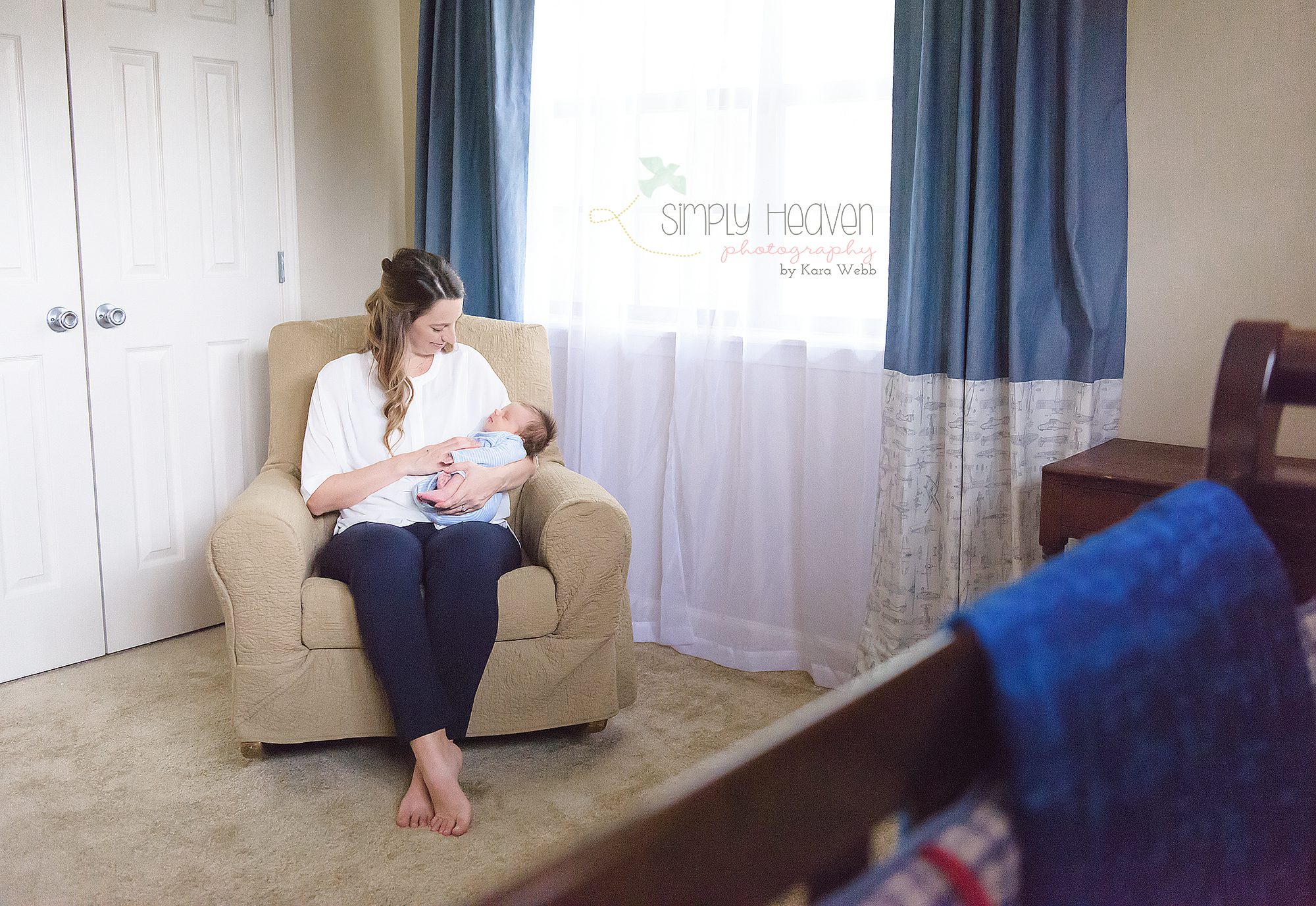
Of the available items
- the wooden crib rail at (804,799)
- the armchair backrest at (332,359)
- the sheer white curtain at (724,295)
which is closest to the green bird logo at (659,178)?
the sheer white curtain at (724,295)

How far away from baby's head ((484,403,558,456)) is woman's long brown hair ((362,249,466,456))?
0.69 ft

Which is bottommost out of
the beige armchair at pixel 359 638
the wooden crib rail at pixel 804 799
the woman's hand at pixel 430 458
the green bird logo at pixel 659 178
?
the beige armchair at pixel 359 638

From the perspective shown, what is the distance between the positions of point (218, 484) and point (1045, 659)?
117 inches

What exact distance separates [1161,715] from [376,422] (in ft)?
6.55

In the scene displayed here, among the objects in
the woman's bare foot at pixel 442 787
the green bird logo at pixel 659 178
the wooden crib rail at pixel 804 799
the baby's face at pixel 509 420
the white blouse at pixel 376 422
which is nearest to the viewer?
the wooden crib rail at pixel 804 799

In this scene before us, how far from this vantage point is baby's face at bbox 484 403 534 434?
2.47 m

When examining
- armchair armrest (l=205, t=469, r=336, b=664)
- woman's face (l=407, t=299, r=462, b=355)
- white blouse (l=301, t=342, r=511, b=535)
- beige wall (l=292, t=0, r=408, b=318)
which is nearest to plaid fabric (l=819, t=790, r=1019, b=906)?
armchair armrest (l=205, t=469, r=336, b=664)

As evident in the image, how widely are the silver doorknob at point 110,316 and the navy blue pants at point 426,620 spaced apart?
3.77ft

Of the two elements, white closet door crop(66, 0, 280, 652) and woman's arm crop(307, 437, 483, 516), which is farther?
white closet door crop(66, 0, 280, 652)

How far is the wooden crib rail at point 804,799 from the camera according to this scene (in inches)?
16.0

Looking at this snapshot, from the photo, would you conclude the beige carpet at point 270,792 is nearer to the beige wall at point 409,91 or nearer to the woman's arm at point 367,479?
the woman's arm at point 367,479

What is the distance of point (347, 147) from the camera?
3410 mm

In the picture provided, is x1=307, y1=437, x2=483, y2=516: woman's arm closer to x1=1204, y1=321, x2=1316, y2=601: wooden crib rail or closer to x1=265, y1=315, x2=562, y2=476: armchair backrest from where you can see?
x1=265, y1=315, x2=562, y2=476: armchair backrest

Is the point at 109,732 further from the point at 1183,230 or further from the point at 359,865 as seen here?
the point at 1183,230
